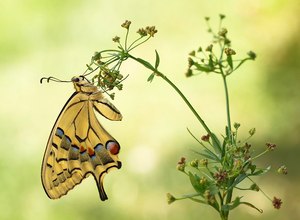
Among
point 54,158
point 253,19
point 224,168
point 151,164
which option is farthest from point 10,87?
point 224,168

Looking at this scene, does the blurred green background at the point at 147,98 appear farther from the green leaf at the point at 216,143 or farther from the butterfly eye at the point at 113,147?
the green leaf at the point at 216,143

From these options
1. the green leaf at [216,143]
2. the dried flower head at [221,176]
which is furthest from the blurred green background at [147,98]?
the dried flower head at [221,176]

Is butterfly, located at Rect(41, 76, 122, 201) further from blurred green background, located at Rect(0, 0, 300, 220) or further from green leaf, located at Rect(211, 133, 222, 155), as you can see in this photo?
blurred green background, located at Rect(0, 0, 300, 220)

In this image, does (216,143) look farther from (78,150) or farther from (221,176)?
(78,150)

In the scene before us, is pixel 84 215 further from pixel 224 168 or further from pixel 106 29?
pixel 224 168

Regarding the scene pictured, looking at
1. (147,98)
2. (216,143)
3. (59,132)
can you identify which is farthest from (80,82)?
(147,98)

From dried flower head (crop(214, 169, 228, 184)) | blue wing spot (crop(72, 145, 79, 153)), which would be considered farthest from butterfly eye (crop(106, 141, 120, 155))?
dried flower head (crop(214, 169, 228, 184))
